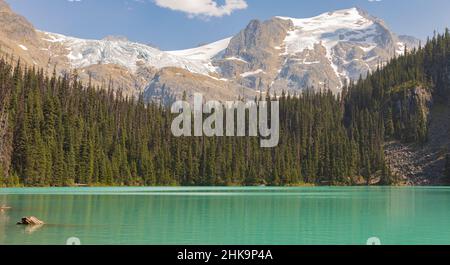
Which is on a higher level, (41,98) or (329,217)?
(41,98)

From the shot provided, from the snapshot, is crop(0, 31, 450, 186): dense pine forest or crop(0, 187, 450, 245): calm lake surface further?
crop(0, 31, 450, 186): dense pine forest

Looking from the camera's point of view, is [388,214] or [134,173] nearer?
[388,214]

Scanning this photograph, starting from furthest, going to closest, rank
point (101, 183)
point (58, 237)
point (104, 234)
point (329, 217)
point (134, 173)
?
1. point (134, 173)
2. point (101, 183)
3. point (329, 217)
4. point (104, 234)
5. point (58, 237)

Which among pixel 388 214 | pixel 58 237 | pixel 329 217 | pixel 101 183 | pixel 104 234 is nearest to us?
pixel 58 237

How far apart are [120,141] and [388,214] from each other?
139447 mm

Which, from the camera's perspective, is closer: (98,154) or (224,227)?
(224,227)

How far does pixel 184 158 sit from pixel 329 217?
5744 inches

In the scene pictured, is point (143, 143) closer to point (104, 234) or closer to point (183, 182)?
point (183, 182)

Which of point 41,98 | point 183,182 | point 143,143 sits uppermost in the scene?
point 41,98

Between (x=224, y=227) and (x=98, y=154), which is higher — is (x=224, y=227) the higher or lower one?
the lower one

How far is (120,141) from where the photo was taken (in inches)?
7146

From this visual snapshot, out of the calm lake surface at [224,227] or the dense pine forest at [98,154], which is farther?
the dense pine forest at [98,154]

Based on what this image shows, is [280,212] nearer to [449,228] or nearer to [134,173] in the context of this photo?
[449,228]
